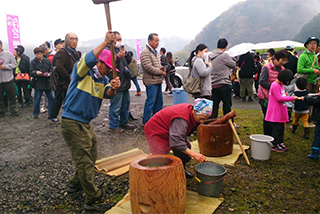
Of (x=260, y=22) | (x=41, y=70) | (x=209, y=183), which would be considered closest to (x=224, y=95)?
(x=209, y=183)

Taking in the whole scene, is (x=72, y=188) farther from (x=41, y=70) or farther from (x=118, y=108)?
(x=41, y=70)

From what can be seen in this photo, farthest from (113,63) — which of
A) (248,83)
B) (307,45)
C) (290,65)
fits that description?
(248,83)

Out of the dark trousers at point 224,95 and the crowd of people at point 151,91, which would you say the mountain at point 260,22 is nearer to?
the crowd of people at point 151,91

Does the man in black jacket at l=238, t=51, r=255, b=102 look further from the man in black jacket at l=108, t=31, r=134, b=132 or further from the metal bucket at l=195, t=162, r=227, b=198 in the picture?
the metal bucket at l=195, t=162, r=227, b=198

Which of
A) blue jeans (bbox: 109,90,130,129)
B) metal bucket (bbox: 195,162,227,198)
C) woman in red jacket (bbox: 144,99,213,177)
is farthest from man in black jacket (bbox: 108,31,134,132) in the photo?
metal bucket (bbox: 195,162,227,198)

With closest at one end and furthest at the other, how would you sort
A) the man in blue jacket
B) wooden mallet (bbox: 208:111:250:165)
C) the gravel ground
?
1. the man in blue jacket
2. the gravel ground
3. wooden mallet (bbox: 208:111:250:165)

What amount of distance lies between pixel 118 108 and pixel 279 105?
380 centimetres

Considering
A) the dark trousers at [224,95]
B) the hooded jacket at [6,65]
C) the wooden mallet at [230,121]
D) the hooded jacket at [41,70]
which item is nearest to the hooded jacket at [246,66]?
the dark trousers at [224,95]

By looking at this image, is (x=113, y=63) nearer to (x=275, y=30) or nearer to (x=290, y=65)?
(x=290, y=65)

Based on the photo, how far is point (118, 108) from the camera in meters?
5.96

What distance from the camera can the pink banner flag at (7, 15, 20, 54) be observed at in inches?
578

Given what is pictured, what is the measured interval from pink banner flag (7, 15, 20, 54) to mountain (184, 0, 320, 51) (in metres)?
59.0

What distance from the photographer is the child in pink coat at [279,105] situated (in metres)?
4.42

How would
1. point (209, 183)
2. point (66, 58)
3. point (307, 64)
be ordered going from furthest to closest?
1. point (307, 64)
2. point (66, 58)
3. point (209, 183)
